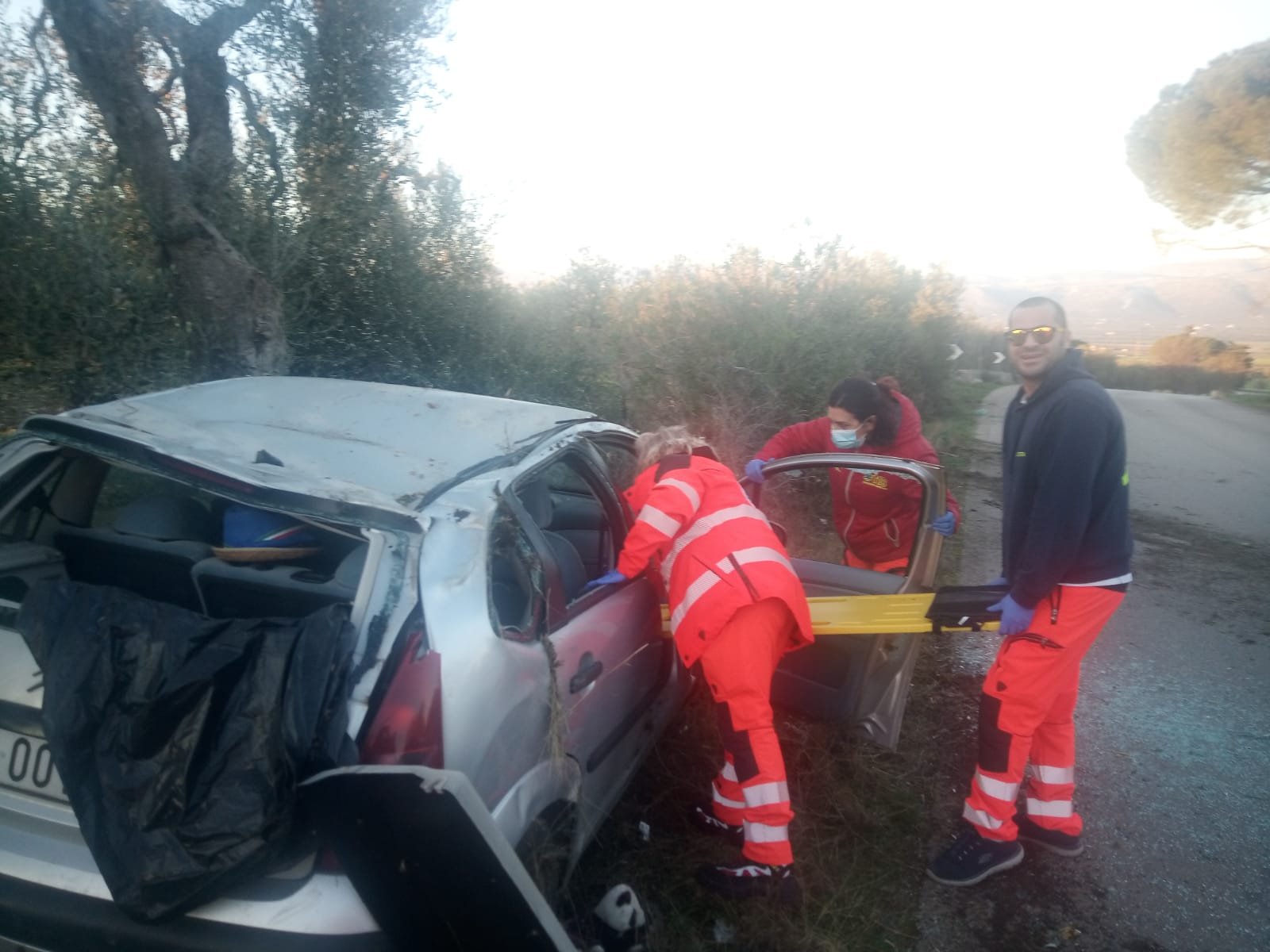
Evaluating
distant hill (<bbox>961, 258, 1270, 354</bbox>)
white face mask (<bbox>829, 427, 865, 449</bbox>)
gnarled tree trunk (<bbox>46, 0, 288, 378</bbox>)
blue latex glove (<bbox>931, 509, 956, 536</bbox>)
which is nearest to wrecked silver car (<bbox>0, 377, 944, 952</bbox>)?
blue latex glove (<bbox>931, 509, 956, 536</bbox>)

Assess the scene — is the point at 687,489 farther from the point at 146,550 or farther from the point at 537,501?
the point at 146,550

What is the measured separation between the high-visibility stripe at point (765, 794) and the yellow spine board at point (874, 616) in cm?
60

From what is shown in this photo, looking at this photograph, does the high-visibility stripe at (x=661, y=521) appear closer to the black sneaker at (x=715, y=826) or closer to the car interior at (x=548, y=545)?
the car interior at (x=548, y=545)

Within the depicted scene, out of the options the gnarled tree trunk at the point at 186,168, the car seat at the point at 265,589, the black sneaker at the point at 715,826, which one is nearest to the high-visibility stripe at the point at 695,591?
the black sneaker at the point at 715,826

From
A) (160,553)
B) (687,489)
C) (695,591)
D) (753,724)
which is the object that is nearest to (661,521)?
(687,489)

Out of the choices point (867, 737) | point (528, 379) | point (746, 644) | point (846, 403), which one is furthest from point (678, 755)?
point (528, 379)

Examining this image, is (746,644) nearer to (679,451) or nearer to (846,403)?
(679,451)

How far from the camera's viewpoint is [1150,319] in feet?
246

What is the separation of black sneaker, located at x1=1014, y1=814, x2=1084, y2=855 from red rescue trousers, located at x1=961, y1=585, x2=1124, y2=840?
0.22m

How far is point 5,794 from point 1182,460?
52.5 feet

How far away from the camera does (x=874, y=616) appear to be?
3.31 meters

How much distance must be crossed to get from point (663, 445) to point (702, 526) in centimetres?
42

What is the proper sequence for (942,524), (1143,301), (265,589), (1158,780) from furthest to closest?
1. (1143,301)
2. (1158,780)
3. (942,524)
4. (265,589)

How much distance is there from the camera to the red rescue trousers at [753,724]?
3008 mm
